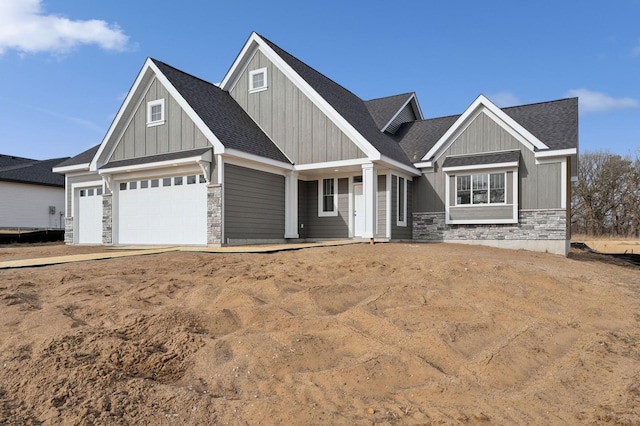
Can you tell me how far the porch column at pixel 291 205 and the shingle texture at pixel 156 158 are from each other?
341 centimetres

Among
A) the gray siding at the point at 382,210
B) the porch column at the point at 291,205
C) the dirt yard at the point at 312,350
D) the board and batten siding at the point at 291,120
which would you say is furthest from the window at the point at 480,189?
the dirt yard at the point at 312,350

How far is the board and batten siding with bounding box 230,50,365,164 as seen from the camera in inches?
593

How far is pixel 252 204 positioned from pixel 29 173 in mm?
22899

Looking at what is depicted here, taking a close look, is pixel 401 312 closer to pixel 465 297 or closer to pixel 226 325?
pixel 465 297

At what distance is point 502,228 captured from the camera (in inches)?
615

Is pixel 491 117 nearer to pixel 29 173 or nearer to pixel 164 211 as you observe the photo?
pixel 164 211

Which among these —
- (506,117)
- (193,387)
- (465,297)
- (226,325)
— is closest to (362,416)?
(193,387)

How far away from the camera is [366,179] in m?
14.5

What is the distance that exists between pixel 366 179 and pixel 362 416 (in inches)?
445

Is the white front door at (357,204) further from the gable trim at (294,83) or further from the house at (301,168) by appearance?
the gable trim at (294,83)

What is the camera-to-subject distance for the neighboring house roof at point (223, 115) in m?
14.1

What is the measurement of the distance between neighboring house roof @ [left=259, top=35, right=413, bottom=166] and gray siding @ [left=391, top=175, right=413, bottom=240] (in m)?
0.87

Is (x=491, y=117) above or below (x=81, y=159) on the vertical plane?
above

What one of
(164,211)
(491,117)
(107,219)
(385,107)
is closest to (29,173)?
(107,219)
